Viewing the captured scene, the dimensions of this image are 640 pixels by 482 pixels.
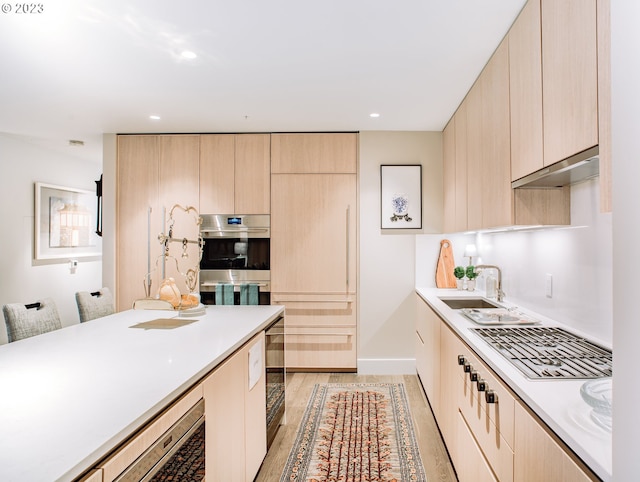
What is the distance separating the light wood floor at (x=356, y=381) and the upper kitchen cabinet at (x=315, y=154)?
6.72 ft

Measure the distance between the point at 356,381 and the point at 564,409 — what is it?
294 centimetres

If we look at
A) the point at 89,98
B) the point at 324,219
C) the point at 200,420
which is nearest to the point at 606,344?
the point at 200,420

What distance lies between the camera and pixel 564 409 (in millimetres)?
1100

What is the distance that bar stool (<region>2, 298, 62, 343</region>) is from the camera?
7.51 ft

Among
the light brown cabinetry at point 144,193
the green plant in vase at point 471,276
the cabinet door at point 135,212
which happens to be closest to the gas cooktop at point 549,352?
the green plant in vase at point 471,276

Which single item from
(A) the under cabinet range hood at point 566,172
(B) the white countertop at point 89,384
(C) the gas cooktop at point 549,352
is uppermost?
(A) the under cabinet range hood at point 566,172

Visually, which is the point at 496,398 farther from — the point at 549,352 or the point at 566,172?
the point at 566,172

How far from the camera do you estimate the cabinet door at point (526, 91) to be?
5.62ft

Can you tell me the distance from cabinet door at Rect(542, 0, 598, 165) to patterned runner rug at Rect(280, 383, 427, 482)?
192cm

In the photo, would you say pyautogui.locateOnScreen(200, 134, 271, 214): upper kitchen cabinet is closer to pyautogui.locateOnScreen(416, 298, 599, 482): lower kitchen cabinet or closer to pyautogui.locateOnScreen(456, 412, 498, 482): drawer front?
pyautogui.locateOnScreen(416, 298, 599, 482): lower kitchen cabinet

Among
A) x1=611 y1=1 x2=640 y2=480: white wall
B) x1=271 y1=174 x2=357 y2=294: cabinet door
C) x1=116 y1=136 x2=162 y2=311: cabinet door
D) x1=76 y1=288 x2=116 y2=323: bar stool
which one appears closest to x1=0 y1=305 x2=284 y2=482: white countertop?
x1=76 y1=288 x2=116 y2=323: bar stool

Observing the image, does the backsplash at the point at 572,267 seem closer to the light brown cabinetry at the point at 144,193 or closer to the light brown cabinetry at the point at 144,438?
the light brown cabinetry at the point at 144,438

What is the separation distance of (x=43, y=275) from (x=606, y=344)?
5.56 m

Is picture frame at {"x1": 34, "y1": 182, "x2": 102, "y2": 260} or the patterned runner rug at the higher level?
picture frame at {"x1": 34, "y1": 182, "x2": 102, "y2": 260}
